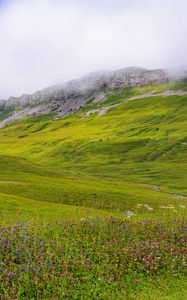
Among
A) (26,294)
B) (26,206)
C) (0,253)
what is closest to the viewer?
(26,294)

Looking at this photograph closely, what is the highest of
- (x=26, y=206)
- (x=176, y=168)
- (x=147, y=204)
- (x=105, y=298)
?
(x=105, y=298)

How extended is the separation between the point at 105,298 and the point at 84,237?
676 cm

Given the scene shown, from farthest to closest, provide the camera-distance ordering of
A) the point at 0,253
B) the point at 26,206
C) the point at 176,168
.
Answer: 1. the point at 176,168
2. the point at 26,206
3. the point at 0,253

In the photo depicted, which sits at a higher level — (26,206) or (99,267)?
(99,267)

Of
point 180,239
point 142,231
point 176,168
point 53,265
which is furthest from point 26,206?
point 176,168

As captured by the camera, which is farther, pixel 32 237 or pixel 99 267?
pixel 32 237

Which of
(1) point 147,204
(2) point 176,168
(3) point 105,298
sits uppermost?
(3) point 105,298

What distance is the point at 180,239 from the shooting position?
22125 millimetres

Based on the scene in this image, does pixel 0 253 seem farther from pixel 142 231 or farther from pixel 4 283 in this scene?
pixel 142 231

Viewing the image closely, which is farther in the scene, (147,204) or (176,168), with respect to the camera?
(176,168)

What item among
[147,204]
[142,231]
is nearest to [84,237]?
[142,231]

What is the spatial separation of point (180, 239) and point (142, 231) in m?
2.59

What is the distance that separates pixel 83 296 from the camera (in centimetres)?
1447

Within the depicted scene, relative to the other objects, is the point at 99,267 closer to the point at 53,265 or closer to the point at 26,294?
the point at 53,265
